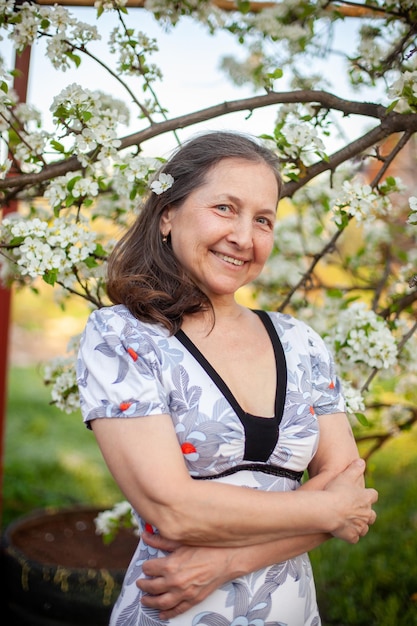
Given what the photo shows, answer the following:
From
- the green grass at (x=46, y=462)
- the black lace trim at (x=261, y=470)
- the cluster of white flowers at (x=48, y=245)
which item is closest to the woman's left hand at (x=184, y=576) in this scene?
the black lace trim at (x=261, y=470)

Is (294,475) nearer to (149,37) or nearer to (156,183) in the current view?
(156,183)

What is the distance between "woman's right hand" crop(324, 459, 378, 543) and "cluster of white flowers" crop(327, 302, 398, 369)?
0.54 metres

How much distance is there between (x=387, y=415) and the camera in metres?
3.52

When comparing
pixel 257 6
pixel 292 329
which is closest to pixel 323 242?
pixel 257 6

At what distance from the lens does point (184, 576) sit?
5.04 feet

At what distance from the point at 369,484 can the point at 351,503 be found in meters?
1.13

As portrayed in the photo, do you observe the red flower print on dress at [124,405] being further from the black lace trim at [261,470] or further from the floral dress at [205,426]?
the black lace trim at [261,470]

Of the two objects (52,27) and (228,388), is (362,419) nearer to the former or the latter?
(228,388)

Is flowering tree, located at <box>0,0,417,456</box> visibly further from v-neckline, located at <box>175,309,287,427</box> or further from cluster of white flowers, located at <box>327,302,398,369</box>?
v-neckline, located at <box>175,309,287,427</box>

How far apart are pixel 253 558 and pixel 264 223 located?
839mm

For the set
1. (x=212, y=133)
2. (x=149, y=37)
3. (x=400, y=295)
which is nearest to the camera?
(x=212, y=133)

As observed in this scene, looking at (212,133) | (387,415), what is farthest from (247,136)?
(387,415)

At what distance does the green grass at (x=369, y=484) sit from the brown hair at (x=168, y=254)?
47.7 inches

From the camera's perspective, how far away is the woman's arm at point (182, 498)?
146cm
